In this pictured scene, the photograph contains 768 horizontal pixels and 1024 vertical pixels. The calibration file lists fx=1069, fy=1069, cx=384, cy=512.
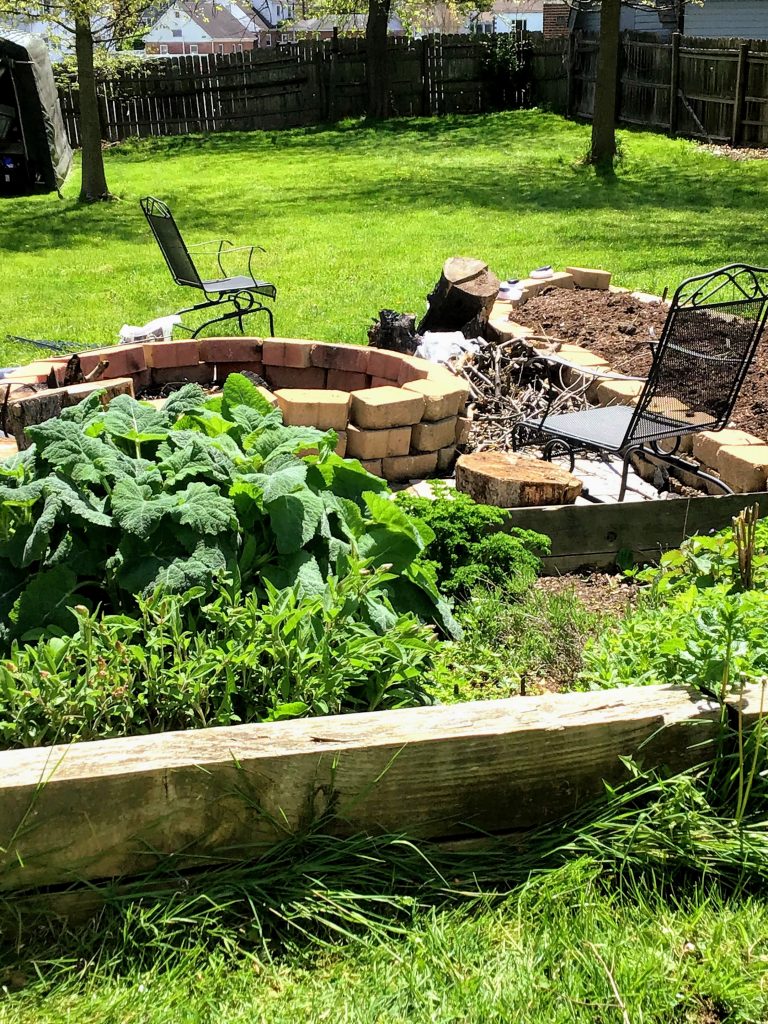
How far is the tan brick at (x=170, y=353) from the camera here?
6145mm

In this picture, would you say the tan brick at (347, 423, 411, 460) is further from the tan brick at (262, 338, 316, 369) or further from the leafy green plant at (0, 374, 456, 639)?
the leafy green plant at (0, 374, 456, 639)

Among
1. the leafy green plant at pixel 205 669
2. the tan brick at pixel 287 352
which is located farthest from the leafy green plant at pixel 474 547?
the tan brick at pixel 287 352

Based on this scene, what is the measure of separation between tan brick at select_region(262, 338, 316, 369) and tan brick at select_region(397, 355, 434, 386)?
55 centimetres

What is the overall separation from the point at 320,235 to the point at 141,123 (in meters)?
11.9

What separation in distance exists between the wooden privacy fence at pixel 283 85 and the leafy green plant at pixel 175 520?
2157cm

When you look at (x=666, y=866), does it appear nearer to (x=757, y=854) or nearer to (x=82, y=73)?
(x=757, y=854)

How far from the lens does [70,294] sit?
1054 cm

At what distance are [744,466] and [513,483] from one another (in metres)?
1.17

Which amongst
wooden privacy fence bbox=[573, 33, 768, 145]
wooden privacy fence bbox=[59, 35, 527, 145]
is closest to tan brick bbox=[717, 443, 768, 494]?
wooden privacy fence bbox=[573, 33, 768, 145]

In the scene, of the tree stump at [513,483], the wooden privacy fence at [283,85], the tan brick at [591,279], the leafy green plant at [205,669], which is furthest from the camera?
the wooden privacy fence at [283,85]

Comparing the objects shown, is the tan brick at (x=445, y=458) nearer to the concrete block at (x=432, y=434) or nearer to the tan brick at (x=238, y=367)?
the concrete block at (x=432, y=434)

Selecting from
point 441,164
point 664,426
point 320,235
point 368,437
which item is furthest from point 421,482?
Answer: point 441,164

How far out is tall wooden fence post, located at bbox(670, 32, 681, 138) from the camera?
60.8 ft

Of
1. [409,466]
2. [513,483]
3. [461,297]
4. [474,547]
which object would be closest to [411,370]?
[409,466]
